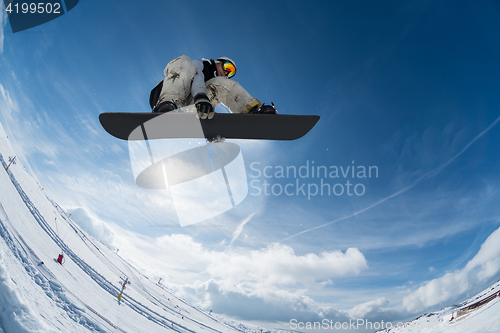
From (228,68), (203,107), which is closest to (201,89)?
(203,107)

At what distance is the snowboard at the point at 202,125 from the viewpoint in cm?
288

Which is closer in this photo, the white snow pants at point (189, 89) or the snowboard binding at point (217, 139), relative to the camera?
the white snow pants at point (189, 89)

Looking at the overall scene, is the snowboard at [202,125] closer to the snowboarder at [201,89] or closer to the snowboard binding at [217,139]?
the snowboard binding at [217,139]

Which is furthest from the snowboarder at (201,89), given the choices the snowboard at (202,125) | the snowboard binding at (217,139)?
the snowboard binding at (217,139)

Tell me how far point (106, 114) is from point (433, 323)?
466 inches

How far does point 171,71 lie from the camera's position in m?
3.18

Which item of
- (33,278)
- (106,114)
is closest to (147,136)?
(106,114)

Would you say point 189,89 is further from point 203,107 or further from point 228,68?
point 228,68

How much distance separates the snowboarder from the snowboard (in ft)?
0.57

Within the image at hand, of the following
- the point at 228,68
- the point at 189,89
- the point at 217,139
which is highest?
the point at 228,68

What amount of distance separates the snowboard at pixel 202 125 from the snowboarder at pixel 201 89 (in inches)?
6.8

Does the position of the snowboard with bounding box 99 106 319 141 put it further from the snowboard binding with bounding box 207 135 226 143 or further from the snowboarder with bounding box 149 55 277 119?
the snowboarder with bounding box 149 55 277 119

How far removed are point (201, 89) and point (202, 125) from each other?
0.55 m

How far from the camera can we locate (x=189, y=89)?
3223 mm
